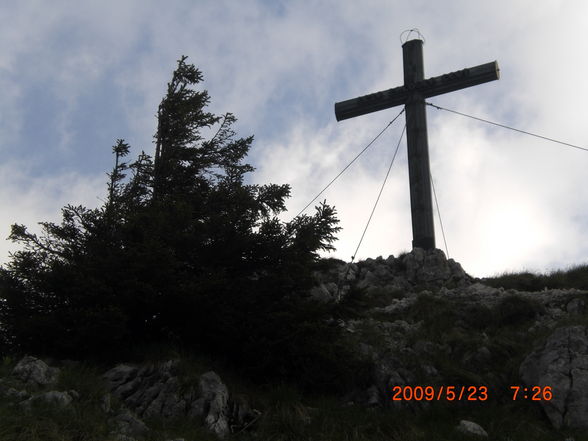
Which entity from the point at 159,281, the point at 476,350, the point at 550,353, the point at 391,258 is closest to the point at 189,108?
the point at 159,281

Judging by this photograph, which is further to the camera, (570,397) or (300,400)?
(300,400)

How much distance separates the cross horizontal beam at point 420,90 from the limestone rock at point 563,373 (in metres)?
11.2

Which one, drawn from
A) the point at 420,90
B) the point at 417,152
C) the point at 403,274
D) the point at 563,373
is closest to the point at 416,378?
the point at 563,373

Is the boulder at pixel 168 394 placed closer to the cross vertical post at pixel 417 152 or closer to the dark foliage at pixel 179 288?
the dark foliage at pixel 179 288

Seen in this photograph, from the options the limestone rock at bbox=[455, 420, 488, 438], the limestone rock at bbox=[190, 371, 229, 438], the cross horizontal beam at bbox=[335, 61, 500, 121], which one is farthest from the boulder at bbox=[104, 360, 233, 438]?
the cross horizontal beam at bbox=[335, 61, 500, 121]

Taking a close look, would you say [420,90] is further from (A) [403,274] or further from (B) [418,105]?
(A) [403,274]

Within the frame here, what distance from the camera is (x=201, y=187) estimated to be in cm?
1568

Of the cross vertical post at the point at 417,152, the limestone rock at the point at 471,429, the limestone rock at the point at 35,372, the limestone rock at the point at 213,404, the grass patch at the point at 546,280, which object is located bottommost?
the limestone rock at the point at 471,429

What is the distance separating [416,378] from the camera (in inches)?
412

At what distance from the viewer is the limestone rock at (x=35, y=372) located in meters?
8.77

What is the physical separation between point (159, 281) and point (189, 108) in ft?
23.8

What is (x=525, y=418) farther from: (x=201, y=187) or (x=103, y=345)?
(x=201, y=187)
